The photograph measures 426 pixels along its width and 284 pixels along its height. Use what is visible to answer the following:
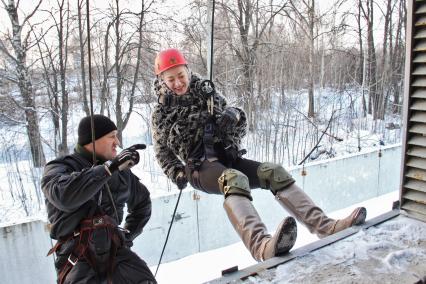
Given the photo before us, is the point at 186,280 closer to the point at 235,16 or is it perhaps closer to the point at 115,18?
the point at 115,18

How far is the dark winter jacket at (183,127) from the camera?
259 centimetres

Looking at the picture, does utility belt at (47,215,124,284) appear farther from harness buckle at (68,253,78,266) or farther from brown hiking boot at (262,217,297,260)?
brown hiking boot at (262,217,297,260)

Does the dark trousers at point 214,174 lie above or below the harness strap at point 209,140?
below

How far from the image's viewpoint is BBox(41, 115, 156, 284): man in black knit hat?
66.1 inches

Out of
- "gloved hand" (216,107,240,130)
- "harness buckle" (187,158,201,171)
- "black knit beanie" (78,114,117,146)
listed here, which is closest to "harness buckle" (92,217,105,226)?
"black knit beanie" (78,114,117,146)

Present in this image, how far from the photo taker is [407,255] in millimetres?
1031

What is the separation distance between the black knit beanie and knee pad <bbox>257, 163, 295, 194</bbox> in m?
0.92

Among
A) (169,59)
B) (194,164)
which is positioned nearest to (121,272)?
(194,164)

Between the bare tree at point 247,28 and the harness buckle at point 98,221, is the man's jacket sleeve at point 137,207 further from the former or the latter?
the bare tree at point 247,28

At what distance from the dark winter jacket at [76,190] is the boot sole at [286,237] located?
0.82 m

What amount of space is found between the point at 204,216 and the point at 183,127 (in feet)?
5.37

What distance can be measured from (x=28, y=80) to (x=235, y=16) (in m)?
5.14

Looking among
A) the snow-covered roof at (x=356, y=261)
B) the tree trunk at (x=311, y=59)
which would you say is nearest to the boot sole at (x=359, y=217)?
the snow-covered roof at (x=356, y=261)

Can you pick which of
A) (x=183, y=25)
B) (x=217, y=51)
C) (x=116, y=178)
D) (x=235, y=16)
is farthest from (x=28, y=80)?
(x=116, y=178)
